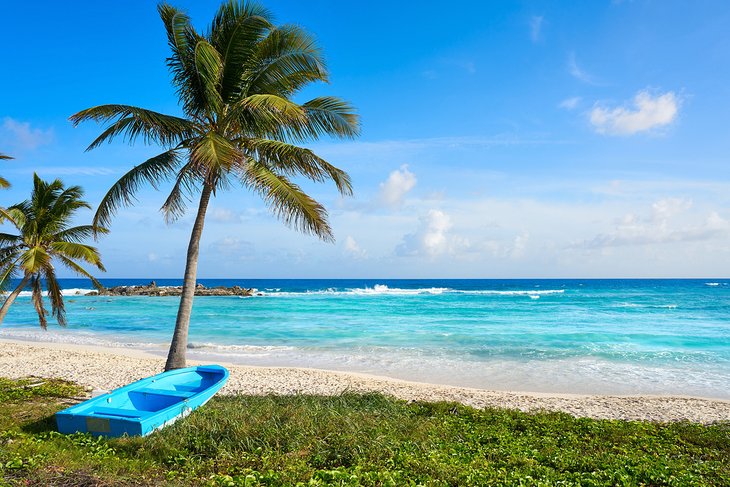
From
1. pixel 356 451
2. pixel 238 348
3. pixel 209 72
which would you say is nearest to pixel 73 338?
pixel 238 348

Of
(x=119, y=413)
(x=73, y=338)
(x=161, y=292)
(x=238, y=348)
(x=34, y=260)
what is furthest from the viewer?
(x=161, y=292)

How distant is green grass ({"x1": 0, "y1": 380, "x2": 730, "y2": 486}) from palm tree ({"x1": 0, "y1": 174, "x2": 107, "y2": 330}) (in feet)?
18.5

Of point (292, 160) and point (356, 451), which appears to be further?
point (292, 160)

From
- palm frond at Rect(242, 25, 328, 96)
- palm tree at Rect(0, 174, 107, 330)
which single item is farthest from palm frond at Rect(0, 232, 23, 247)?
palm frond at Rect(242, 25, 328, 96)

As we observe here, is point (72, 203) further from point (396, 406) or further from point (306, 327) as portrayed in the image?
point (306, 327)

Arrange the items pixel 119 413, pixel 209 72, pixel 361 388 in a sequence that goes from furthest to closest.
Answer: pixel 361 388 < pixel 209 72 < pixel 119 413

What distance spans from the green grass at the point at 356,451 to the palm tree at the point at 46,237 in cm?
562

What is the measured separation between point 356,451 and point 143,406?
411 centimetres

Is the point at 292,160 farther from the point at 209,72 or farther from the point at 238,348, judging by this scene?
the point at 238,348

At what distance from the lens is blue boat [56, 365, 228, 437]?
6535 millimetres

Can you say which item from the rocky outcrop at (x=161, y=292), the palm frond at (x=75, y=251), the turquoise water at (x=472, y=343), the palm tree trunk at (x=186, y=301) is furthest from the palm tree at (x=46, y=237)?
the rocky outcrop at (x=161, y=292)

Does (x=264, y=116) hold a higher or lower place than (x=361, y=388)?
higher

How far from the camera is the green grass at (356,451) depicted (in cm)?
540

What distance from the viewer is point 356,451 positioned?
6.17m
